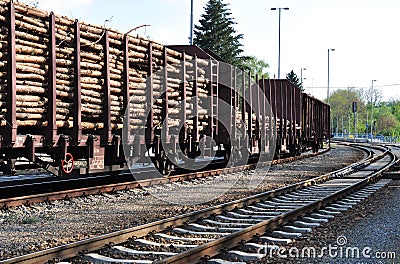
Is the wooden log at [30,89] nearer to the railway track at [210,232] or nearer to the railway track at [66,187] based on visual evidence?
the railway track at [66,187]

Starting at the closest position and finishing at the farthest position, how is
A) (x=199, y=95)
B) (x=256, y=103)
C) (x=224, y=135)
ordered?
(x=199, y=95), (x=224, y=135), (x=256, y=103)

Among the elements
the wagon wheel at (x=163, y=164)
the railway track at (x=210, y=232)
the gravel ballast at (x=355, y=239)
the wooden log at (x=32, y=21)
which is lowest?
the gravel ballast at (x=355, y=239)

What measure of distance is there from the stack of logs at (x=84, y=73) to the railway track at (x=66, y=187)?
1.42 metres

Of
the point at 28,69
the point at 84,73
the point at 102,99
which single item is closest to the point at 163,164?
the point at 102,99

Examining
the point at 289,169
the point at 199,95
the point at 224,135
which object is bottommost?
the point at 289,169

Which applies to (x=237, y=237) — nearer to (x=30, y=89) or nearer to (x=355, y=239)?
(x=355, y=239)

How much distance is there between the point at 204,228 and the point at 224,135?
8.31 metres

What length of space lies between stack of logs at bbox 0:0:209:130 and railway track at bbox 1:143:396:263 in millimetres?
3031

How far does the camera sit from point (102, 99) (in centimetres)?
1109

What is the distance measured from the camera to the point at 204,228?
809 centimetres

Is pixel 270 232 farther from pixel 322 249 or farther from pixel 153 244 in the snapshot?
pixel 153 244

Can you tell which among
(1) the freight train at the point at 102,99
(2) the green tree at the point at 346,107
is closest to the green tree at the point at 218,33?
(1) the freight train at the point at 102,99

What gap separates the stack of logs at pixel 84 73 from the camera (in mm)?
9211

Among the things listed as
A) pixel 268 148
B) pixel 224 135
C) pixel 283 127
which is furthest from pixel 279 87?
pixel 224 135
